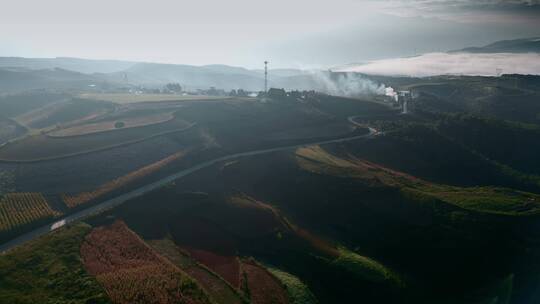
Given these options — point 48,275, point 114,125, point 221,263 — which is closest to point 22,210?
point 48,275

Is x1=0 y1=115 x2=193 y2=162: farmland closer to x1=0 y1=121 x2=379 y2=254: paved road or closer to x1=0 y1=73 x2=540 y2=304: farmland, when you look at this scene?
x1=0 y1=73 x2=540 y2=304: farmland

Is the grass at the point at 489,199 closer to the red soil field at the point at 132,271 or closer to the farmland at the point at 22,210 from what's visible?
the red soil field at the point at 132,271

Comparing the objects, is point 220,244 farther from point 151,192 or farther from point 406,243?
point 406,243

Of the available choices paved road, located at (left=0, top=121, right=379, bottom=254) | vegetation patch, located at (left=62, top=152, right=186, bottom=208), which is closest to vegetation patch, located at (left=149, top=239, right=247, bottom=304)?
paved road, located at (left=0, top=121, right=379, bottom=254)

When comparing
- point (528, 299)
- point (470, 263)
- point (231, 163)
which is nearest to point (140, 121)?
point (231, 163)

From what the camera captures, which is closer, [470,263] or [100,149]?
[470,263]
